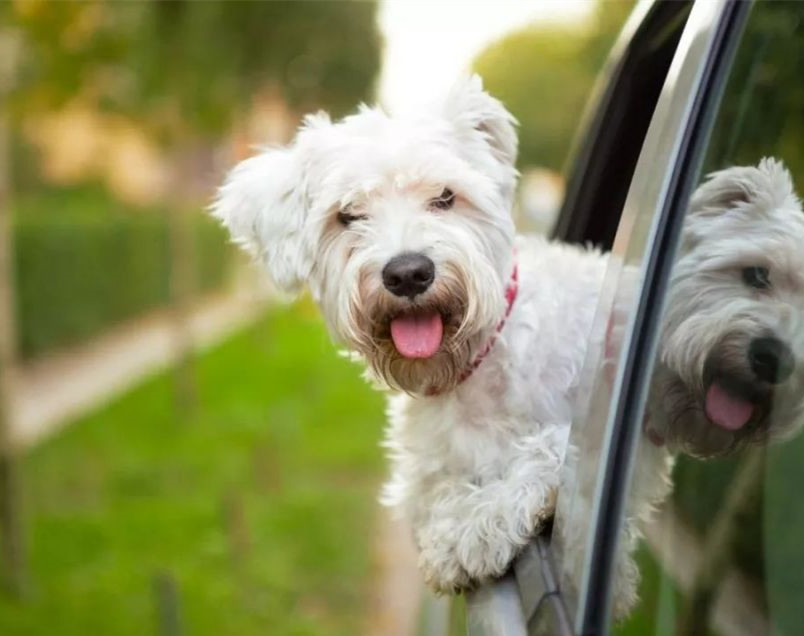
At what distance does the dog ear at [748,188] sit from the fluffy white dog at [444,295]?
→ 0.57m

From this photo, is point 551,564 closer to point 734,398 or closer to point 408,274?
point 734,398

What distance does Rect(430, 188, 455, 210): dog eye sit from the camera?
2.58 metres

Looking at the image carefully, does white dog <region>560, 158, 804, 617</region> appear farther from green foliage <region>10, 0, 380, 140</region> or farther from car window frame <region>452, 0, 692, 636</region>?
green foliage <region>10, 0, 380, 140</region>

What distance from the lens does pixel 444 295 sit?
2.43 meters

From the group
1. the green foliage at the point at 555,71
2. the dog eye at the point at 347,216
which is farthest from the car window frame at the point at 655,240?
the green foliage at the point at 555,71

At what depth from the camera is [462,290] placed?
8.01ft

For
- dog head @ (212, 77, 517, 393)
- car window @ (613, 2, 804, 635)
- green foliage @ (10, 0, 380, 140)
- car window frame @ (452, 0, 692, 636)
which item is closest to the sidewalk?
green foliage @ (10, 0, 380, 140)

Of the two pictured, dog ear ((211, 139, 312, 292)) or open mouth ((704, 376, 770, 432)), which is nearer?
open mouth ((704, 376, 770, 432))

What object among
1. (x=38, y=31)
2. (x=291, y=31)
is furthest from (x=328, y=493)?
(x=291, y=31)

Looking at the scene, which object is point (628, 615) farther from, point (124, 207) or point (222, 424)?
point (124, 207)

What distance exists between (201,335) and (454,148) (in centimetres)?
1665

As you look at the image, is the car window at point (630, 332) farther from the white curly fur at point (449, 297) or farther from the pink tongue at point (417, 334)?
the pink tongue at point (417, 334)

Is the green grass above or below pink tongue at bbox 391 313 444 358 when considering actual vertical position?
below

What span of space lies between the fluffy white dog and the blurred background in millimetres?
349
